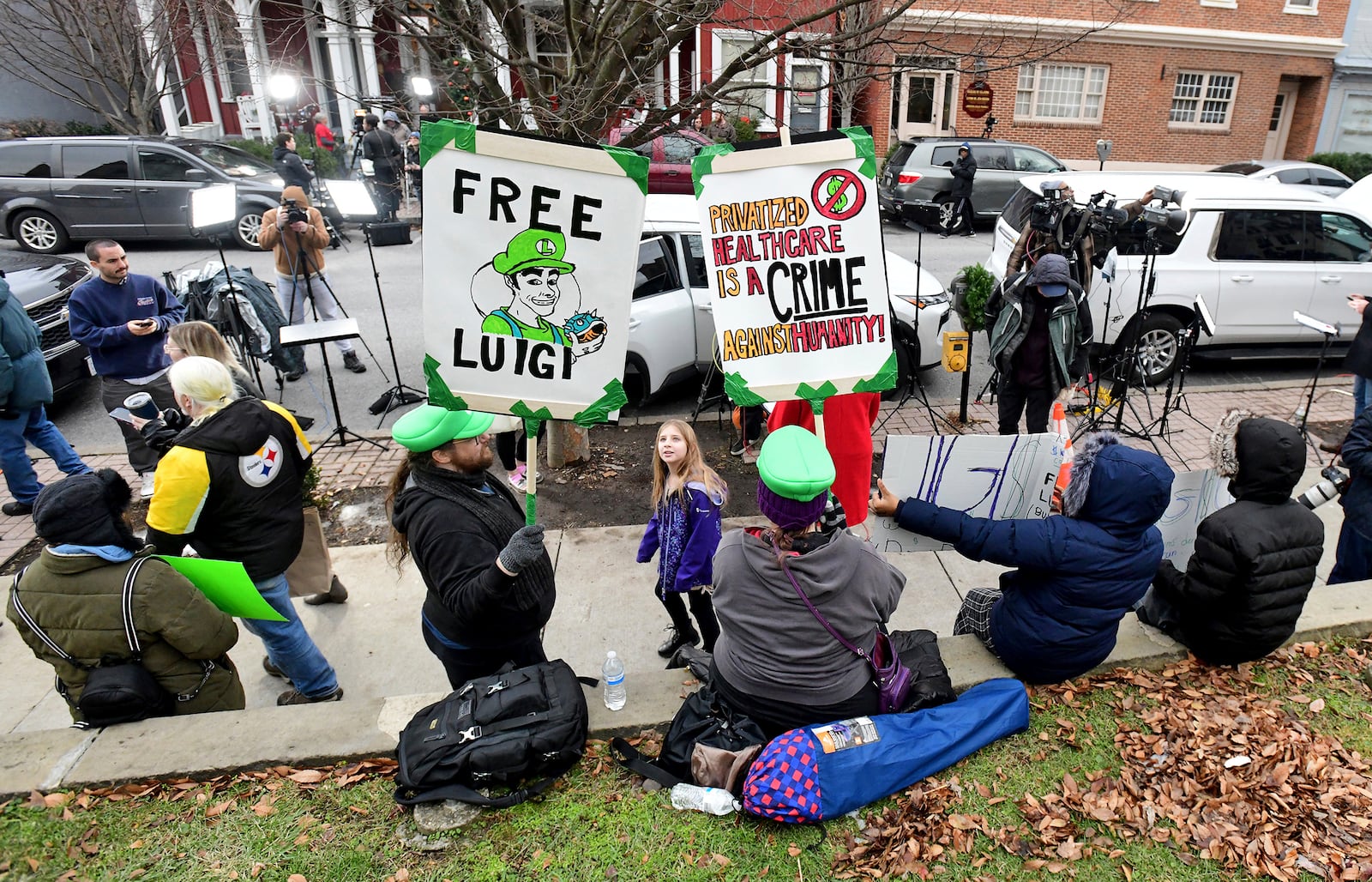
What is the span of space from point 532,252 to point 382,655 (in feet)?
9.25

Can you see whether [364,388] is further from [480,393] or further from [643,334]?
[480,393]

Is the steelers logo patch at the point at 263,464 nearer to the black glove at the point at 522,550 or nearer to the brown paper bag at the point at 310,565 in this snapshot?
the brown paper bag at the point at 310,565

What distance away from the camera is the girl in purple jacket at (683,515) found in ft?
13.2

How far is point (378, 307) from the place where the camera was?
10883 mm

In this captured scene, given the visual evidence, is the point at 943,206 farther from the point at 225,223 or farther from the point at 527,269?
the point at 527,269

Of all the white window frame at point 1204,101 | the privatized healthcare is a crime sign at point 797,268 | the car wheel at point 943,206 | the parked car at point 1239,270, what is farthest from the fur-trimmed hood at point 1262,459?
the white window frame at point 1204,101

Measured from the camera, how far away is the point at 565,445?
6707 millimetres

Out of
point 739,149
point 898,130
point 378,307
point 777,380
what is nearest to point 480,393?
point 777,380

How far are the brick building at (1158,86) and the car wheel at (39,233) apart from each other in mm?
18366

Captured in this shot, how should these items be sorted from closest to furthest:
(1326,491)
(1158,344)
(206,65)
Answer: (1326,491)
(1158,344)
(206,65)


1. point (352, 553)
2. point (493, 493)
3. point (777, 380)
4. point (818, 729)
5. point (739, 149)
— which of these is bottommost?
point (352, 553)

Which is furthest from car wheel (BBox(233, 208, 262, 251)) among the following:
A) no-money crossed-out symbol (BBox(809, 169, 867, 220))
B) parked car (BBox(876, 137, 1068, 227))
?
no-money crossed-out symbol (BBox(809, 169, 867, 220))

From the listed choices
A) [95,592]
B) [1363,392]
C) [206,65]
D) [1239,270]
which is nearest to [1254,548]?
[1363,392]

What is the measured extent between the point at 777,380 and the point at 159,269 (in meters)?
12.6
